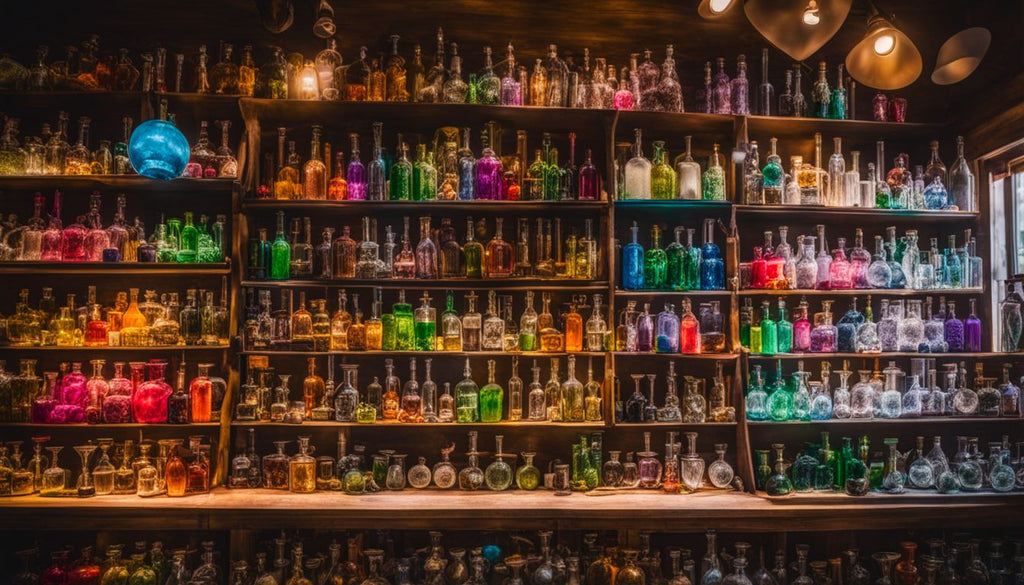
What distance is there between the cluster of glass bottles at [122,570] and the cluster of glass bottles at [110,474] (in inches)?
10.6

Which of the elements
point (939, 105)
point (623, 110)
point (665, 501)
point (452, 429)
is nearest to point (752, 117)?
point (623, 110)

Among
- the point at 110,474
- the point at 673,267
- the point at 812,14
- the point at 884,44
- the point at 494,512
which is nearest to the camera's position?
the point at 812,14

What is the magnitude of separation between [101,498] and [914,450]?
13.9 ft

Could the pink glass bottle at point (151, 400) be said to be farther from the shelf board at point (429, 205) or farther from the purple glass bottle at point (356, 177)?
the purple glass bottle at point (356, 177)

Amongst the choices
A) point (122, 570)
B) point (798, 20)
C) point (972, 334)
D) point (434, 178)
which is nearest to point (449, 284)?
point (434, 178)

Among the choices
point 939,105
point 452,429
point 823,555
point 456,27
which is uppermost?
point 456,27

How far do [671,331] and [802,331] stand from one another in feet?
2.28

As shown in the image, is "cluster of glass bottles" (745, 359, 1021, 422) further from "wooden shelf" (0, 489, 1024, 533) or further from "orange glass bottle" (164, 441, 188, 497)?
"orange glass bottle" (164, 441, 188, 497)

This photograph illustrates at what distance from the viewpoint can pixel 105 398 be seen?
3.47 m

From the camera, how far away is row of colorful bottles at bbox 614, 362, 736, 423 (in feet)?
11.7

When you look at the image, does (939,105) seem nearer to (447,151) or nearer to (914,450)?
(914,450)

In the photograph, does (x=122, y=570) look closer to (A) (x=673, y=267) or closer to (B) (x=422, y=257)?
(B) (x=422, y=257)

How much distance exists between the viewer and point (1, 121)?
3.70 meters

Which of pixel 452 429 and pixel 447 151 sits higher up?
pixel 447 151
